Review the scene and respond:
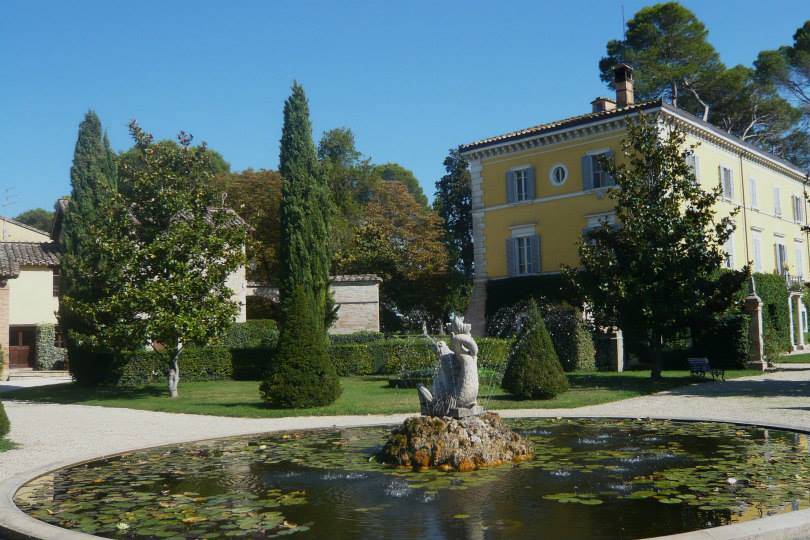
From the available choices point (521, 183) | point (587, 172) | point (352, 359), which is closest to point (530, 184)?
point (521, 183)

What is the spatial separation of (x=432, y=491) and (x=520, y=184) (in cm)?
3076

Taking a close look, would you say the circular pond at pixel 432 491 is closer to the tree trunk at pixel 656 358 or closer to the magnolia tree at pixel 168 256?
the magnolia tree at pixel 168 256

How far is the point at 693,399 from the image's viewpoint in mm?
18094

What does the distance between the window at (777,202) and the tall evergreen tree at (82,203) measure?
35.5m

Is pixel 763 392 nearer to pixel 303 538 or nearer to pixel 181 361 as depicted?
pixel 303 538

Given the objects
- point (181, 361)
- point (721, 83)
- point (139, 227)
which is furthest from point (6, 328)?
point (721, 83)

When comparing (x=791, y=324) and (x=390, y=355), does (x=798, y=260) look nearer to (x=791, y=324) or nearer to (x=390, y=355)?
(x=791, y=324)

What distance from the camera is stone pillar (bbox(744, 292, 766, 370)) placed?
2755cm

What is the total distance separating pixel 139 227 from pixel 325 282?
10.5 meters

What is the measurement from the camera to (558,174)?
36.1m

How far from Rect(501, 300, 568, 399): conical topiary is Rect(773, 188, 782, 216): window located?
30.1 m

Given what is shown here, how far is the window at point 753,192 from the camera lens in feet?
132

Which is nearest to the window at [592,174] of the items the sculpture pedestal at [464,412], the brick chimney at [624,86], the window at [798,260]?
the brick chimney at [624,86]

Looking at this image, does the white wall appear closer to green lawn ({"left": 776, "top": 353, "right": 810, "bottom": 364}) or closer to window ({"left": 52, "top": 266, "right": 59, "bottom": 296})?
window ({"left": 52, "top": 266, "right": 59, "bottom": 296})
